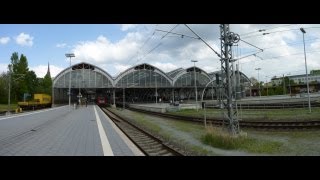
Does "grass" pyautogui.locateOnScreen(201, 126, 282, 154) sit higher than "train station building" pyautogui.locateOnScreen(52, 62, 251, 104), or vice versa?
"train station building" pyautogui.locateOnScreen(52, 62, 251, 104)

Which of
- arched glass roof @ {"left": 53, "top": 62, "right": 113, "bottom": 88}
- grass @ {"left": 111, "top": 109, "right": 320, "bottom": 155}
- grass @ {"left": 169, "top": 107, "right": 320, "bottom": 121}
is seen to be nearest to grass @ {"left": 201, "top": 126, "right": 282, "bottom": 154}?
grass @ {"left": 111, "top": 109, "right": 320, "bottom": 155}

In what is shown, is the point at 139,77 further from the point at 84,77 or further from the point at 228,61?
the point at 228,61

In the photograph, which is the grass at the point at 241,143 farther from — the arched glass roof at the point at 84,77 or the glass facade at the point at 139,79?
the glass facade at the point at 139,79

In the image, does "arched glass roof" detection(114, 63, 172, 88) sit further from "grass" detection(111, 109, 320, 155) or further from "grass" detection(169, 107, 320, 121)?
"grass" detection(111, 109, 320, 155)

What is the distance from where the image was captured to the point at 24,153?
482 inches

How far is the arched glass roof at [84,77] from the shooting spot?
298 feet

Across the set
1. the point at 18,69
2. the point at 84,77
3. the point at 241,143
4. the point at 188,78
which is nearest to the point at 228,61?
the point at 241,143

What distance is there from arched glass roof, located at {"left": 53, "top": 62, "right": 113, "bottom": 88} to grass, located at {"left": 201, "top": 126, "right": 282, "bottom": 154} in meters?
73.3

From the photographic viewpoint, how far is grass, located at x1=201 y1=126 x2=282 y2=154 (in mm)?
16844

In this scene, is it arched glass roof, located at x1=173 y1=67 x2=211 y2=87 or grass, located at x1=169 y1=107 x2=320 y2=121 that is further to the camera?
arched glass roof, located at x1=173 y1=67 x2=211 y2=87

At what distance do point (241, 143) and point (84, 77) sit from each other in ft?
250
